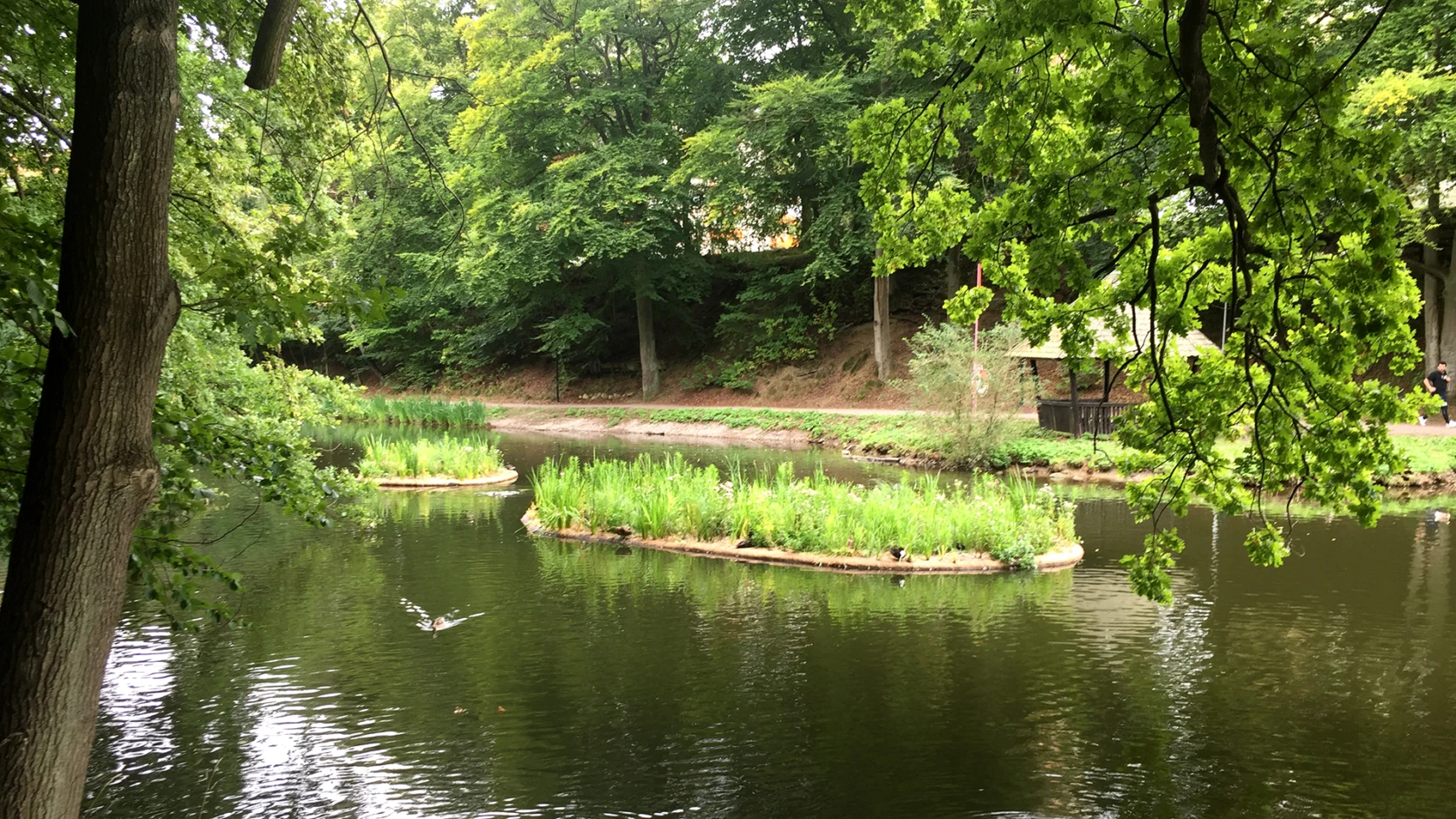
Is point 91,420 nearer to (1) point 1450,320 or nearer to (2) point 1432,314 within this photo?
(1) point 1450,320

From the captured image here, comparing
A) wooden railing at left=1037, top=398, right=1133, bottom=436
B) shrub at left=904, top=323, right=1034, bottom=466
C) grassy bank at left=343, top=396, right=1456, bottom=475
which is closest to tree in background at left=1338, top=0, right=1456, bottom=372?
grassy bank at left=343, top=396, right=1456, bottom=475

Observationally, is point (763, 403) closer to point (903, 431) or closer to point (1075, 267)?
point (903, 431)

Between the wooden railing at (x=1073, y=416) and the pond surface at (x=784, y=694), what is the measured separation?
8199 millimetres

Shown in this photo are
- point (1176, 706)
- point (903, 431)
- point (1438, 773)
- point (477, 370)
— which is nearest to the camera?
point (1438, 773)

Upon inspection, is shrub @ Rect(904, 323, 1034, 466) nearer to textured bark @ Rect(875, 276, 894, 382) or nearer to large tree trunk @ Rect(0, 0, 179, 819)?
textured bark @ Rect(875, 276, 894, 382)

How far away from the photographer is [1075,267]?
176 inches

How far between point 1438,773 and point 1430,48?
1557 centimetres

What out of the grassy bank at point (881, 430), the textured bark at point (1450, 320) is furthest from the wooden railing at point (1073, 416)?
the textured bark at point (1450, 320)

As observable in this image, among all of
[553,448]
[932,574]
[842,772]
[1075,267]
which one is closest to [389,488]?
[553,448]

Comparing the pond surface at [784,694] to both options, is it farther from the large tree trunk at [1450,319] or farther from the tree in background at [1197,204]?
the large tree trunk at [1450,319]

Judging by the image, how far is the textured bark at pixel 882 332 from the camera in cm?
2542

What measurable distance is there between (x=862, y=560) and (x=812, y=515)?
3.18 feet

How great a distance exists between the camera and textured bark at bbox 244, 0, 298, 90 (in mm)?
2900

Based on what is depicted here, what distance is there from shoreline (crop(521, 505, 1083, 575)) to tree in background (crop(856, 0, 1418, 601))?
5198 millimetres
